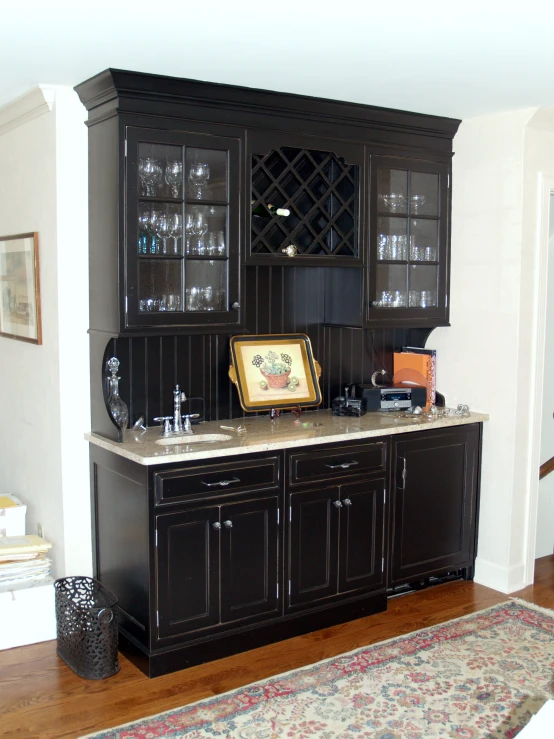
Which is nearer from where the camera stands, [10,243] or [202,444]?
[202,444]

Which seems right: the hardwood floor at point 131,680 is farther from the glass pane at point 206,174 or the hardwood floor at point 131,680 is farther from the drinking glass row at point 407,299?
the glass pane at point 206,174

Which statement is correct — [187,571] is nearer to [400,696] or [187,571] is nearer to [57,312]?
[400,696]

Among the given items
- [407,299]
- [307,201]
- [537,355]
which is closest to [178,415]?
[307,201]

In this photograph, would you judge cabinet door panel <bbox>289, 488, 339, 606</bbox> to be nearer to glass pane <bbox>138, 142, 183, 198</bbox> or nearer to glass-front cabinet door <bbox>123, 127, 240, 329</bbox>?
glass-front cabinet door <bbox>123, 127, 240, 329</bbox>

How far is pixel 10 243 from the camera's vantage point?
13.1 feet

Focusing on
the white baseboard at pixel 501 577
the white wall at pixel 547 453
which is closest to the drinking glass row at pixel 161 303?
the white baseboard at pixel 501 577

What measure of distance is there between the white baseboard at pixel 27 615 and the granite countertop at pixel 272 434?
708 millimetres

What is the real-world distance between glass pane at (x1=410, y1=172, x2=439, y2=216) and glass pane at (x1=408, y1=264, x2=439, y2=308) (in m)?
0.29

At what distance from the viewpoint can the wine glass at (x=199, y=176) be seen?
3416mm

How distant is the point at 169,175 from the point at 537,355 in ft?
6.94

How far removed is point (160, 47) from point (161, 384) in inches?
60.3

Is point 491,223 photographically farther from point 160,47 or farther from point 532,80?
point 160,47

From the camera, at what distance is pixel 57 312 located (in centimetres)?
354

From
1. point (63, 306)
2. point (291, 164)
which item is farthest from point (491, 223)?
point (63, 306)
